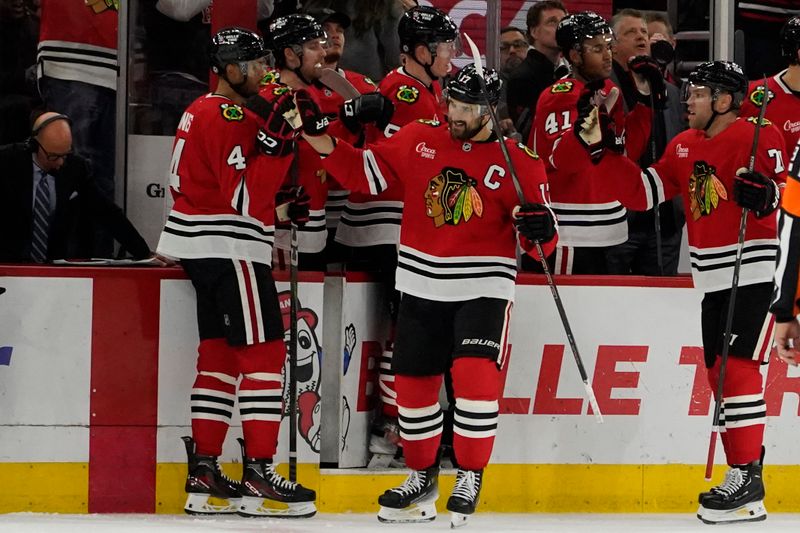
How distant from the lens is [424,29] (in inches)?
201

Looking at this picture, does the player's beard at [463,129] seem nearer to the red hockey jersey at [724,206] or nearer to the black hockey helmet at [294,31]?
the black hockey helmet at [294,31]

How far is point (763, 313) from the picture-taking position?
190 inches

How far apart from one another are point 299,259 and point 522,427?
97 cm

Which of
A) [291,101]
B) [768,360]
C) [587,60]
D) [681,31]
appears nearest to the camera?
[291,101]

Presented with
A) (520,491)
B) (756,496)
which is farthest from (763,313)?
(520,491)

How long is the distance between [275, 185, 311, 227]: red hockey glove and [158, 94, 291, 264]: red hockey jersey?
2.4 inches

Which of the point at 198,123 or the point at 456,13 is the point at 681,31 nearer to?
the point at 456,13

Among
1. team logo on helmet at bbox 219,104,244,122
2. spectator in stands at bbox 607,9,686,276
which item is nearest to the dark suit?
team logo on helmet at bbox 219,104,244,122

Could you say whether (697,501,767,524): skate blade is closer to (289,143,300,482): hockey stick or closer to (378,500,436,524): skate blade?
(378,500,436,524): skate blade

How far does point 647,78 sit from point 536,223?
45.6 inches

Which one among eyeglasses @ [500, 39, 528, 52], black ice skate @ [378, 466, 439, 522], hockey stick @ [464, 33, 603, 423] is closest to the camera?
hockey stick @ [464, 33, 603, 423]

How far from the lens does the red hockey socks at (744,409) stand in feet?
15.8

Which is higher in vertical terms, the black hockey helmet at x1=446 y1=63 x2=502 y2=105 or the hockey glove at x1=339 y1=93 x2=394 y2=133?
the black hockey helmet at x1=446 y1=63 x2=502 y2=105

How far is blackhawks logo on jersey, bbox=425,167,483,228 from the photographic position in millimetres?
4590
